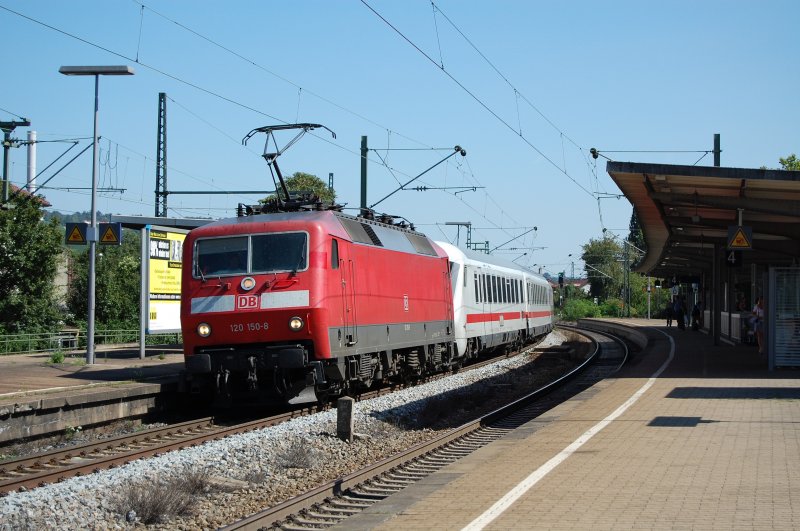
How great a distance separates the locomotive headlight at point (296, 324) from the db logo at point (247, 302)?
2.03ft

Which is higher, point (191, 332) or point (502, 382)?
point (191, 332)

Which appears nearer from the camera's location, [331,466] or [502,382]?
[331,466]


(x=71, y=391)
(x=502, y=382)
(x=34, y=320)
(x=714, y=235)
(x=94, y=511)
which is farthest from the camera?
(x=34, y=320)

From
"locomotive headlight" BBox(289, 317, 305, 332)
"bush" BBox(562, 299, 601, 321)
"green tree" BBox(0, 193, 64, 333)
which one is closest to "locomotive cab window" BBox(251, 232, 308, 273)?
"locomotive headlight" BBox(289, 317, 305, 332)

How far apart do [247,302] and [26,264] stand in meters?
21.2

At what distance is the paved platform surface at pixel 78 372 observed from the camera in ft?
50.6

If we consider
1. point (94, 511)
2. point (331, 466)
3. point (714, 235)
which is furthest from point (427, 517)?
point (714, 235)

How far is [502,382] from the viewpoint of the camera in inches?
940

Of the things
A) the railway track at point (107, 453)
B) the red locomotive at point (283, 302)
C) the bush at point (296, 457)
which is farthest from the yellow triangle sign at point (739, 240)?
the bush at point (296, 457)

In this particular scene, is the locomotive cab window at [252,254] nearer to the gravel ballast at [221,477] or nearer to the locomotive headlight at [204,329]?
the locomotive headlight at [204,329]

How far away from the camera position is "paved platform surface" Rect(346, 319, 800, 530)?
7.48 meters

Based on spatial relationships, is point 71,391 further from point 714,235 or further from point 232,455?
point 714,235

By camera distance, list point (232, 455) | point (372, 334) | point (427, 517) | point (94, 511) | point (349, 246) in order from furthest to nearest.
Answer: point (372, 334) < point (349, 246) < point (232, 455) < point (94, 511) < point (427, 517)

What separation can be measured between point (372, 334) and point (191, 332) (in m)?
3.67
